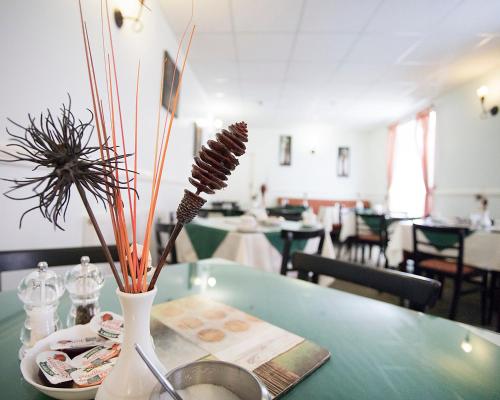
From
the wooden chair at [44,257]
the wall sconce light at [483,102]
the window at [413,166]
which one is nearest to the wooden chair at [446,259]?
the wooden chair at [44,257]

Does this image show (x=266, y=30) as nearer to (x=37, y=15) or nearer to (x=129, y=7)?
(x=129, y=7)

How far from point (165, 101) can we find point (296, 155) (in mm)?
5619

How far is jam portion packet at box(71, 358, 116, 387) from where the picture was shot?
395 millimetres

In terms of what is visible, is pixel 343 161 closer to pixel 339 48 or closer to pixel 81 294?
pixel 339 48

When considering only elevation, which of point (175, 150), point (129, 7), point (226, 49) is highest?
point (226, 49)

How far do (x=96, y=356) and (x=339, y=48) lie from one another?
4.17m

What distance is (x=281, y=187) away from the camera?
8375 millimetres

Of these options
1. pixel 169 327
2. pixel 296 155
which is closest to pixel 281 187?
pixel 296 155

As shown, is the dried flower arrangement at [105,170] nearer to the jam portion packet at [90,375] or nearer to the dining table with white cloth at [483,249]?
the jam portion packet at [90,375]

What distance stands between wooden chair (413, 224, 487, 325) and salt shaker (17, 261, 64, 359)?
2494 millimetres

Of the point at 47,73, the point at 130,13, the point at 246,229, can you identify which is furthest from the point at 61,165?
the point at 130,13

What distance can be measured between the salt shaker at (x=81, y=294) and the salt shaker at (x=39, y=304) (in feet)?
0.08

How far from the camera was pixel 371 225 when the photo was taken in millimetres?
4000

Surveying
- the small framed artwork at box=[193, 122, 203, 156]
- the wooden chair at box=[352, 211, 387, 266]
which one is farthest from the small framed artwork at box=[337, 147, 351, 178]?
the small framed artwork at box=[193, 122, 203, 156]
